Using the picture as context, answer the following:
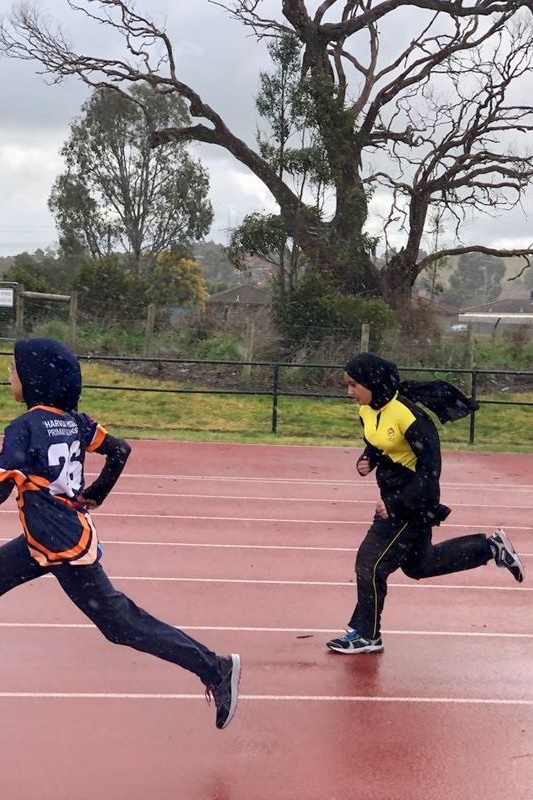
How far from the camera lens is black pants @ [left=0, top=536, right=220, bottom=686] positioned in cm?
412

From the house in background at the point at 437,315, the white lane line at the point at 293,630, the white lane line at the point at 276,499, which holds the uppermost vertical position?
the house in background at the point at 437,315

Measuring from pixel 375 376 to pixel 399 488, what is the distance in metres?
0.61

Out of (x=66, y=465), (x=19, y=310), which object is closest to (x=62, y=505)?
(x=66, y=465)

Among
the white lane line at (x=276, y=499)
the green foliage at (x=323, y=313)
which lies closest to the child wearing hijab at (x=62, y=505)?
the white lane line at (x=276, y=499)

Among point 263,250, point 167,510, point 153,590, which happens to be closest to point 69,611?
point 153,590

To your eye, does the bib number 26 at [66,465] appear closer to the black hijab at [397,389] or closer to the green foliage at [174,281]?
the black hijab at [397,389]

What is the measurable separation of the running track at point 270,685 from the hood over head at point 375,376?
57.3 inches

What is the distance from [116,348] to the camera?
24016 millimetres

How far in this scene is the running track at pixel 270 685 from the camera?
13.2ft

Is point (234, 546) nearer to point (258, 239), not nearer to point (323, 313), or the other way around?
point (323, 313)

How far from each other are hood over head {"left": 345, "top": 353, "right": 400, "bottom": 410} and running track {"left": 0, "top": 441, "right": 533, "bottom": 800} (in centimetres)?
146

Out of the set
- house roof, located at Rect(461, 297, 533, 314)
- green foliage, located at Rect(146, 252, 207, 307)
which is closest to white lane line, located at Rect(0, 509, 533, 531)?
green foliage, located at Rect(146, 252, 207, 307)

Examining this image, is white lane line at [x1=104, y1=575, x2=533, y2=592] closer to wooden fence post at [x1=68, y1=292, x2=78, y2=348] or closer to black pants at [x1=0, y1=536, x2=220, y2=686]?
black pants at [x1=0, y1=536, x2=220, y2=686]

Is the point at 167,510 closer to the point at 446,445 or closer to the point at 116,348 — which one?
the point at 446,445
